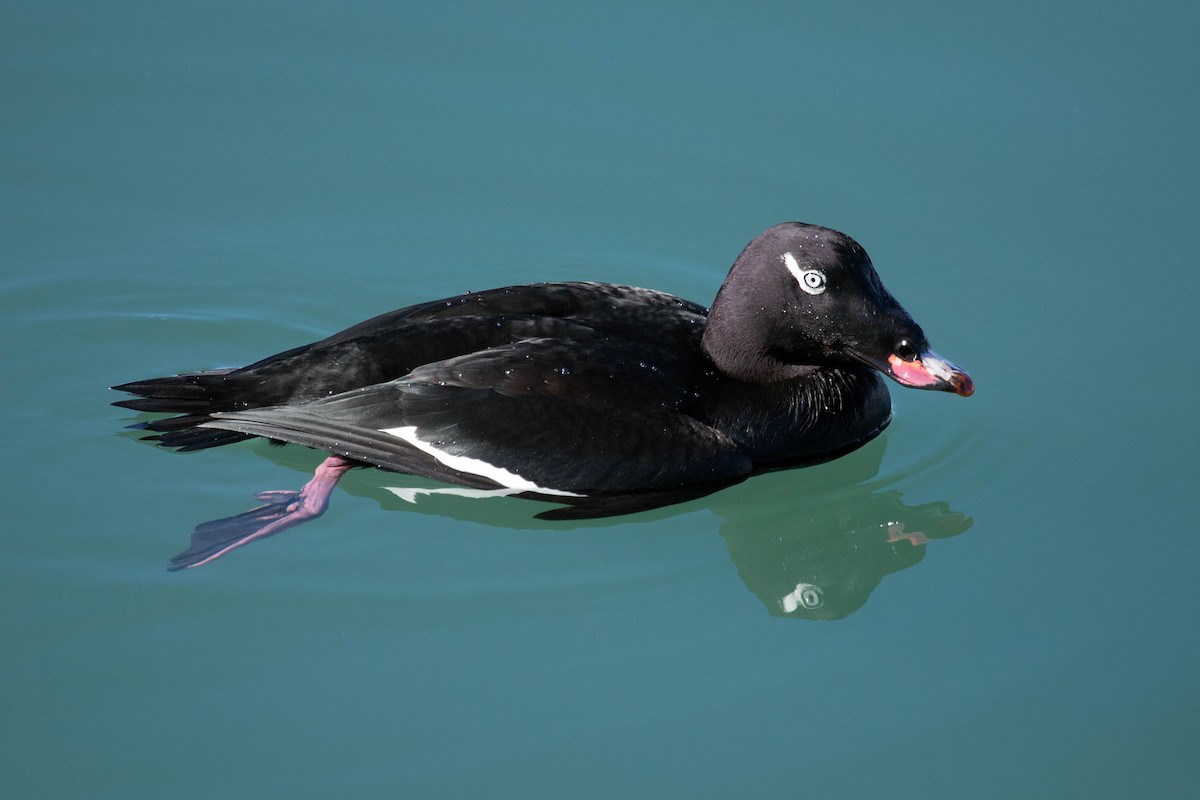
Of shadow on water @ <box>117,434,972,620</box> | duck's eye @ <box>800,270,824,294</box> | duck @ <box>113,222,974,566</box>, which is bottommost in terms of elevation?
shadow on water @ <box>117,434,972,620</box>

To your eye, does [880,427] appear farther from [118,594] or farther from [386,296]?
[118,594]

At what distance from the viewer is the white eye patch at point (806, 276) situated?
212 inches

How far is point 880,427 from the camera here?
19.3ft

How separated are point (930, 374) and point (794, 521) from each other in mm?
752

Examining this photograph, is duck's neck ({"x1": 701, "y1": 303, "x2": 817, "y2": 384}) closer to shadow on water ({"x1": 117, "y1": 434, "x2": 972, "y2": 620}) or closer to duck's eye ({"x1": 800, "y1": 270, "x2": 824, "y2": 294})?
duck's eye ({"x1": 800, "y1": 270, "x2": 824, "y2": 294})

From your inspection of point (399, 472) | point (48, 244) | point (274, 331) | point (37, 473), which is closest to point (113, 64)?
point (48, 244)

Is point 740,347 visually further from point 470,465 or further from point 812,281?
point 470,465

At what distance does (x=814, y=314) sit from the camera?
5.44 meters

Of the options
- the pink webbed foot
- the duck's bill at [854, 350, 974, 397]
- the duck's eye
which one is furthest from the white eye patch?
the pink webbed foot

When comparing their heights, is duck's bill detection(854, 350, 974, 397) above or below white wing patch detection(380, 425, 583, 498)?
above

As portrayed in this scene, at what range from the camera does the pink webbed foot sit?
4.92 m

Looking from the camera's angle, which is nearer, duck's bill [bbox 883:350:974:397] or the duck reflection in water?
the duck reflection in water

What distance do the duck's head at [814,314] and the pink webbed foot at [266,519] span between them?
1.53 m

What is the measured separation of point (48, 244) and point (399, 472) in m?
2.55
